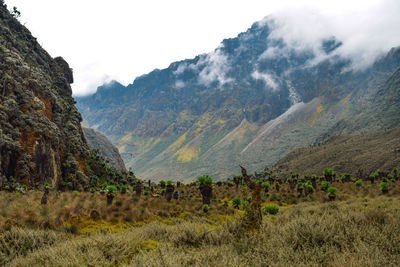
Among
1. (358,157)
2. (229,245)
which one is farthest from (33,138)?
(358,157)

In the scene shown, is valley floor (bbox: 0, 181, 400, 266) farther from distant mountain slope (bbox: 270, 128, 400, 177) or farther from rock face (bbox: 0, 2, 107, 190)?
distant mountain slope (bbox: 270, 128, 400, 177)

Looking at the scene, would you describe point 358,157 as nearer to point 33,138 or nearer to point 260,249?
point 260,249

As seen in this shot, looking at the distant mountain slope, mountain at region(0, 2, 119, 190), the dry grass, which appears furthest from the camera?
the distant mountain slope

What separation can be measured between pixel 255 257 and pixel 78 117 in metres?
80.1

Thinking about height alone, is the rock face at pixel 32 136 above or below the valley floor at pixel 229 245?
above

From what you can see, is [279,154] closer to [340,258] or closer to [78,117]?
[78,117]

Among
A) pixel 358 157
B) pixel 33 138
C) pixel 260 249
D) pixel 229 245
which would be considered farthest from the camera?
pixel 358 157

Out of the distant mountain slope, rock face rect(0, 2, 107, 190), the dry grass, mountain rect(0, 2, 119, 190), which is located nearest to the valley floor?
the dry grass

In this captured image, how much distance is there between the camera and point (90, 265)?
5551mm

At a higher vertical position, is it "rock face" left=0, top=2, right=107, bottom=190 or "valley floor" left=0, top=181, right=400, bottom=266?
"rock face" left=0, top=2, right=107, bottom=190

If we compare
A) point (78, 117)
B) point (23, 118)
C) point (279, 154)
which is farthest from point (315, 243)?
point (279, 154)

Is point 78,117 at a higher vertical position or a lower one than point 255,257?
higher

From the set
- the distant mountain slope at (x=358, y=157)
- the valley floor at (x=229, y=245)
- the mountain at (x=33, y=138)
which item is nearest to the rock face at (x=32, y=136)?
the mountain at (x=33, y=138)

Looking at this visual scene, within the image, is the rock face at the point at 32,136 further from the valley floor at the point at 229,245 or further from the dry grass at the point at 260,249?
the dry grass at the point at 260,249
